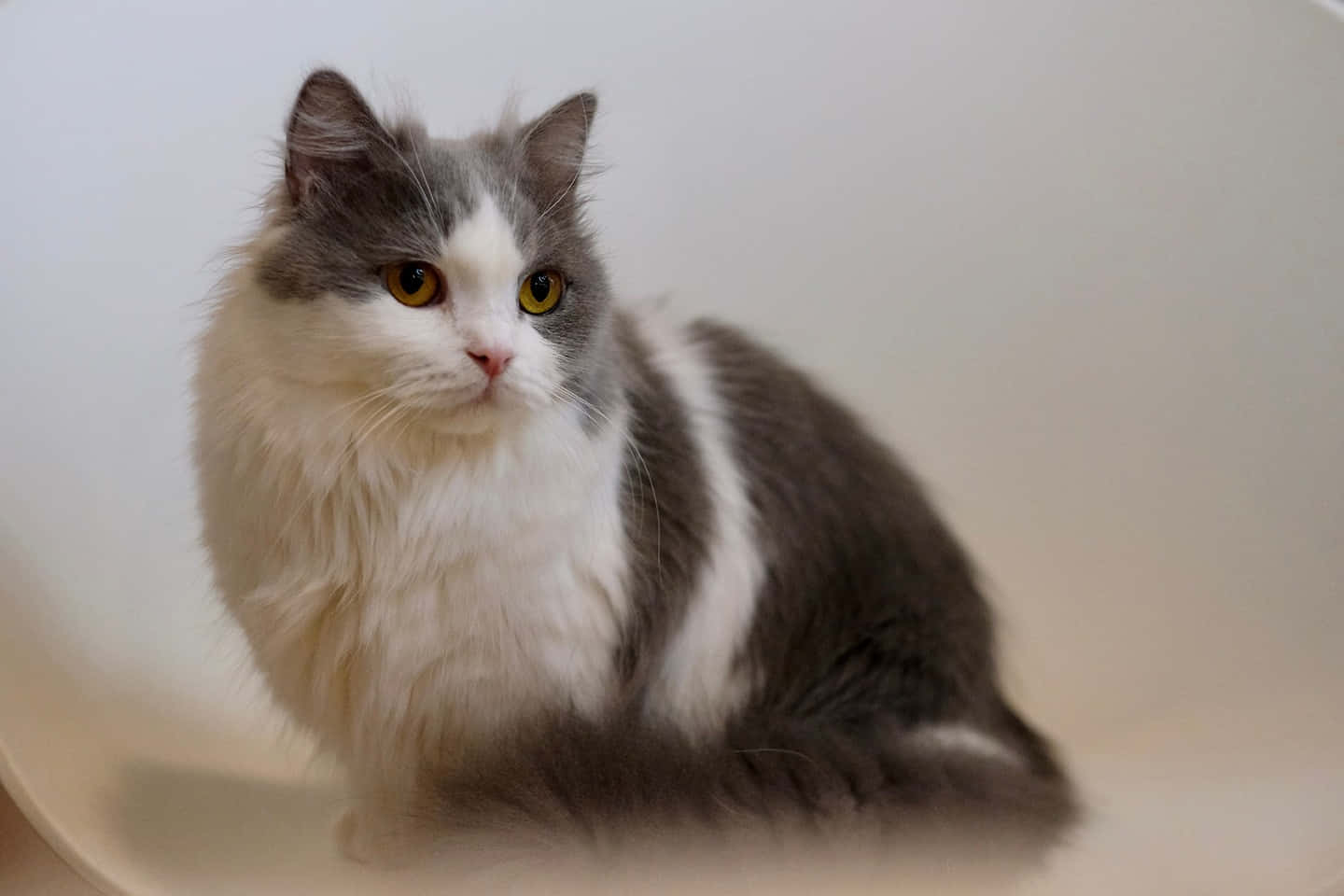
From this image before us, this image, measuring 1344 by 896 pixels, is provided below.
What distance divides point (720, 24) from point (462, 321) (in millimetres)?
919

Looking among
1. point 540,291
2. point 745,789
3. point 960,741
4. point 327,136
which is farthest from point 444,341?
point 960,741

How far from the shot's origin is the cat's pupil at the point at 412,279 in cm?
107

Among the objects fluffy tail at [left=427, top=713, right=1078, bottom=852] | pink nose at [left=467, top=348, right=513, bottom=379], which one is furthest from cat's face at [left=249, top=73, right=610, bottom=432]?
fluffy tail at [left=427, top=713, right=1078, bottom=852]

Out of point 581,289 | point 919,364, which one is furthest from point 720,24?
point 581,289

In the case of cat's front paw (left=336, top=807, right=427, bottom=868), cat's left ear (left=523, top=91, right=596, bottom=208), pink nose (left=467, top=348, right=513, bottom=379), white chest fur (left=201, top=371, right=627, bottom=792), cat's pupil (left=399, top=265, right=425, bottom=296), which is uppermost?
cat's left ear (left=523, top=91, right=596, bottom=208)

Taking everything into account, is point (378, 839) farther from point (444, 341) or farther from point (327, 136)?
point (327, 136)

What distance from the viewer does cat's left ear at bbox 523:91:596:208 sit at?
1.21 meters

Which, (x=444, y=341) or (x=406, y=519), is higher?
(x=444, y=341)

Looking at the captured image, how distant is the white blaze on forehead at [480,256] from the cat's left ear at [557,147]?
0.45 ft

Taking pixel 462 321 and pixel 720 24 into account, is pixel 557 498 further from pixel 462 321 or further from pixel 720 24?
pixel 720 24

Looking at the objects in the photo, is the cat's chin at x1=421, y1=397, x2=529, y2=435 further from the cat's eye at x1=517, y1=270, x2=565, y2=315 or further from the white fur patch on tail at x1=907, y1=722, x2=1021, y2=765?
the white fur patch on tail at x1=907, y1=722, x2=1021, y2=765

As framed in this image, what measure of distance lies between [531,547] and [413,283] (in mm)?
304

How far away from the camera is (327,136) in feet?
3.61

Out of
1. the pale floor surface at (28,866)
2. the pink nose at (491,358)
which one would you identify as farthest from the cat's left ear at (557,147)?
the pale floor surface at (28,866)
